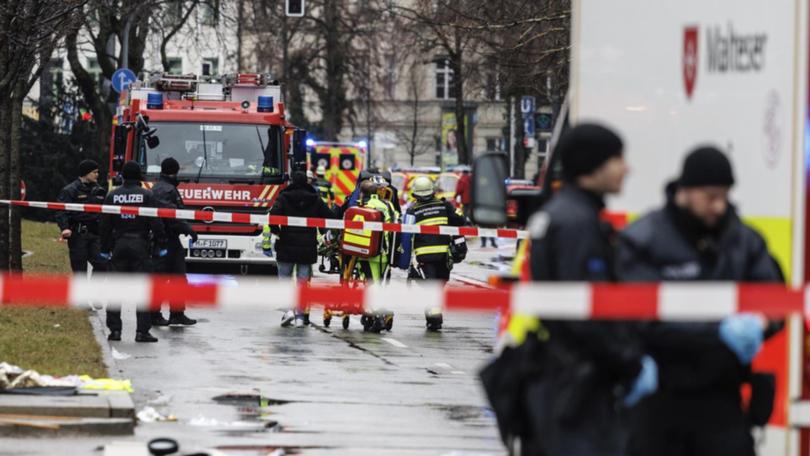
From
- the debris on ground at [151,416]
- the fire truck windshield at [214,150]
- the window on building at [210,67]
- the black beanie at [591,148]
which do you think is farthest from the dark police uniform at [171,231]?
the window on building at [210,67]

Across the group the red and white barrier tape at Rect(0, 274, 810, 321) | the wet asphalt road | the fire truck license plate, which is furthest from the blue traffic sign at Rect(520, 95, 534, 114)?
the red and white barrier tape at Rect(0, 274, 810, 321)

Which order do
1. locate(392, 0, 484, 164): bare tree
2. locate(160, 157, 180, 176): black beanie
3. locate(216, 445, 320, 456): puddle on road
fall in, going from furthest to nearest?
1. locate(392, 0, 484, 164): bare tree
2. locate(160, 157, 180, 176): black beanie
3. locate(216, 445, 320, 456): puddle on road

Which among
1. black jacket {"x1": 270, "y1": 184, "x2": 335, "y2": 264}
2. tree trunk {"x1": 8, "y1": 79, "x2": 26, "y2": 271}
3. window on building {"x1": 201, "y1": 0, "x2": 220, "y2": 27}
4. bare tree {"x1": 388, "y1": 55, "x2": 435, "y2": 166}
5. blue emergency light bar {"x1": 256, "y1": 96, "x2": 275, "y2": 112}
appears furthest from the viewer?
bare tree {"x1": 388, "y1": 55, "x2": 435, "y2": 166}

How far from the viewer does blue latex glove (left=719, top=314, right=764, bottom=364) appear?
603cm

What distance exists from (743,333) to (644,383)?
1.20 feet

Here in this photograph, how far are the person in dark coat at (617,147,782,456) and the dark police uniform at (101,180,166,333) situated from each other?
1080 centimetres

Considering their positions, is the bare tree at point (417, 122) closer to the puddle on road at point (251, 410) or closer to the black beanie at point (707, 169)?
the puddle on road at point (251, 410)

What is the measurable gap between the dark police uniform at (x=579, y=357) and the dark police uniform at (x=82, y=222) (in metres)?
13.1

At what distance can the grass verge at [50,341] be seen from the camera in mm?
13805

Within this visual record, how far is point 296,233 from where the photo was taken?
62.2 ft

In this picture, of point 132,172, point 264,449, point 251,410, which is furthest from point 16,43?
point 264,449

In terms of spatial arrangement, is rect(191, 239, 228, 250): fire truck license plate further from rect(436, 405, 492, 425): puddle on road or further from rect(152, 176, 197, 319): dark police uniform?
rect(436, 405, 492, 425): puddle on road

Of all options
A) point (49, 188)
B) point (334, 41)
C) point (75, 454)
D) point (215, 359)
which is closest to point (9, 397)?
point (75, 454)

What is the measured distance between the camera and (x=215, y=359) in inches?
616
